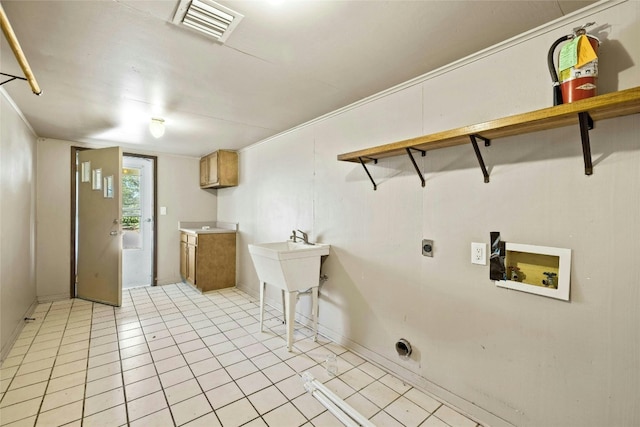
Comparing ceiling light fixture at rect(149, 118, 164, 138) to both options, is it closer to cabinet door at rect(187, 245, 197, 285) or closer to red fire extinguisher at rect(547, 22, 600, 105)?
cabinet door at rect(187, 245, 197, 285)

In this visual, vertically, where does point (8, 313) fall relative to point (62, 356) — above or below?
above

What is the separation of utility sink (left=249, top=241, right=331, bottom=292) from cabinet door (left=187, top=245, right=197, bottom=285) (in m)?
1.96

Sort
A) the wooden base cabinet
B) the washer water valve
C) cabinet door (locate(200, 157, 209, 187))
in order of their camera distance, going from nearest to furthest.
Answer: the washer water valve < the wooden base cabinet < cabinet door (locate(200, 157, 209, 187))

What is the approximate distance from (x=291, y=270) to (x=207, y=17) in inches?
70.4

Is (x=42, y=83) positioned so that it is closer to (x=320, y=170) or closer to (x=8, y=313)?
(x=8, y=313)

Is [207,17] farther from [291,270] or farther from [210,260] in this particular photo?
[210,260]

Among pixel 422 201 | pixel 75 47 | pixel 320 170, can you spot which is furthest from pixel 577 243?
pixel 75 47

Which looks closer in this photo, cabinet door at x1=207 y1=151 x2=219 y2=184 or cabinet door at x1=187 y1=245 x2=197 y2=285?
cabinet door at x1=187 y1=245 x2=197 y2=285

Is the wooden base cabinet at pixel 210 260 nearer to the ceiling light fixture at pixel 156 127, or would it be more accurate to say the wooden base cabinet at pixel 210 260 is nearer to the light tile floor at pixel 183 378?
the light tile floor at pixel 183 378

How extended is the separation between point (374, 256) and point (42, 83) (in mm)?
2802

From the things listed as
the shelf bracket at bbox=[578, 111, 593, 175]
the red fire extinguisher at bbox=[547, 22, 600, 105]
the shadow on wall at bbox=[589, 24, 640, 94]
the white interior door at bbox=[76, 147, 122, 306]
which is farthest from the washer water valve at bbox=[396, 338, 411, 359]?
the white interior door at bbox=[76, 147, 122, 306]

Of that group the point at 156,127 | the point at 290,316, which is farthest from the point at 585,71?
the point at 156,127

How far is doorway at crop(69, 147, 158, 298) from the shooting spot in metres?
4.52

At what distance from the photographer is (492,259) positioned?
1.58 metres
